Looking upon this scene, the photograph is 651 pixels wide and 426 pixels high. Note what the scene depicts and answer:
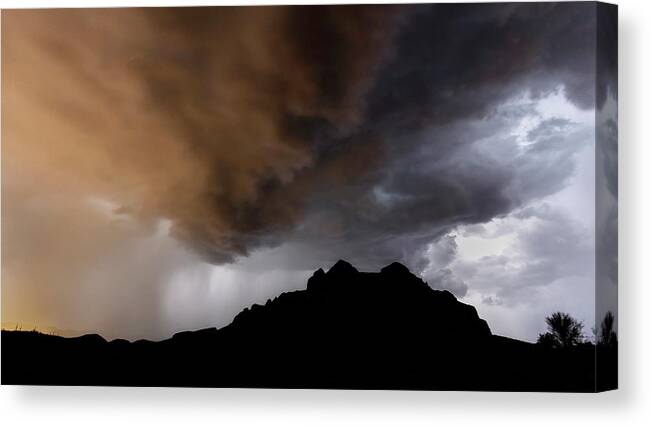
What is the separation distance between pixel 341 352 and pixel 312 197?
0.75 m

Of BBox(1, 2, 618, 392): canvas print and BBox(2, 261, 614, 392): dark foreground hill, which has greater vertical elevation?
BBox(1, 2, 618, 392): canvas print

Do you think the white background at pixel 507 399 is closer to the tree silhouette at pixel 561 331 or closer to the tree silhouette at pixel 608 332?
the tree silhouette at pixel 608 332

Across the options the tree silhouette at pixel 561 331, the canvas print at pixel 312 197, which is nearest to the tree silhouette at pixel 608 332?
the canvas print at pixel 312 197

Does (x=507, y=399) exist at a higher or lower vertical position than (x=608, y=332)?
lower

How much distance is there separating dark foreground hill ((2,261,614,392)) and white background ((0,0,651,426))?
0.15 metres

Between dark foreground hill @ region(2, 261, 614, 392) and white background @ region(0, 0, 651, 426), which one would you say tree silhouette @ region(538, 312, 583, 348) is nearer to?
dark foreground hill @ region(2, 261, 614, 392)

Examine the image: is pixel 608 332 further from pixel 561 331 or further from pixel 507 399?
pixel 507 399

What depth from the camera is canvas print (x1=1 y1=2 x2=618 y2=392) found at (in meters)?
4.60

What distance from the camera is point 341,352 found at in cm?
466

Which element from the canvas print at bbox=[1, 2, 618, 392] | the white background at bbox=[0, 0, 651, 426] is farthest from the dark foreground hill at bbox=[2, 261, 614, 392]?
the white background at bbox=[0, 0, 651, 426]

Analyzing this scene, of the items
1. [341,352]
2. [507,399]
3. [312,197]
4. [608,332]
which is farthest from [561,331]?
[312,197]

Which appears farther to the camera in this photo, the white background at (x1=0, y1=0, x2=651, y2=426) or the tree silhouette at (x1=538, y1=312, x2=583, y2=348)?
the white background at (x1=0, y1=0, x2=651, y2=426)

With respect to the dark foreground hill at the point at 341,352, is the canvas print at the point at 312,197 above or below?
above

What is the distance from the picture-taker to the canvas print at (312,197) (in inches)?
181
